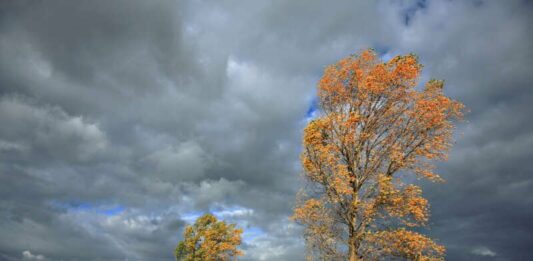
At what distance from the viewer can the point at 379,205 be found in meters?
20.4

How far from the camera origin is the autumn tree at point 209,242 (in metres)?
61.8

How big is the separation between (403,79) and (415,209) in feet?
26.6

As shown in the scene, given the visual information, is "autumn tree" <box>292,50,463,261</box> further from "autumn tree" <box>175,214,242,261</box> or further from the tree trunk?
"autumn tree" <box>175,214,242,261</box>

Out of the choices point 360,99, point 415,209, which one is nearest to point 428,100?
point 360,99

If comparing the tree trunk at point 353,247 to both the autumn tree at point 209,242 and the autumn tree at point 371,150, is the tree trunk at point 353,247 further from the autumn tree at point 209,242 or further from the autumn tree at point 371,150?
the autumn tree at point 209,242

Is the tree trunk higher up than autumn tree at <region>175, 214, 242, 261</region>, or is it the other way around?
autumn tree at <region>175, 214, 242, 261</region>

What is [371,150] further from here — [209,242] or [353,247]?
[209,242]

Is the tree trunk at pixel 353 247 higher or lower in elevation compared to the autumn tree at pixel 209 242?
lower

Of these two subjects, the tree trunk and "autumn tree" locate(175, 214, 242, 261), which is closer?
the tree trunk

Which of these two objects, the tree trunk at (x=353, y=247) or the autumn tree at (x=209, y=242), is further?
the autumn tree at (x=209, y=242)

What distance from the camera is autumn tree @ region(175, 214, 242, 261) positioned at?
61.8m

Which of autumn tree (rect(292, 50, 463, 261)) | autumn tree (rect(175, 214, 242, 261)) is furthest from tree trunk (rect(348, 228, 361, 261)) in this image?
autumn tree (rect(175, 214, 242, 261))

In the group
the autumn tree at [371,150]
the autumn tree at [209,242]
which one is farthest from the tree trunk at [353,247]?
the autumn tree at [209,242]

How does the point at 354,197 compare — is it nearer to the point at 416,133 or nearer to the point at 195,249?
the point at 416,133
